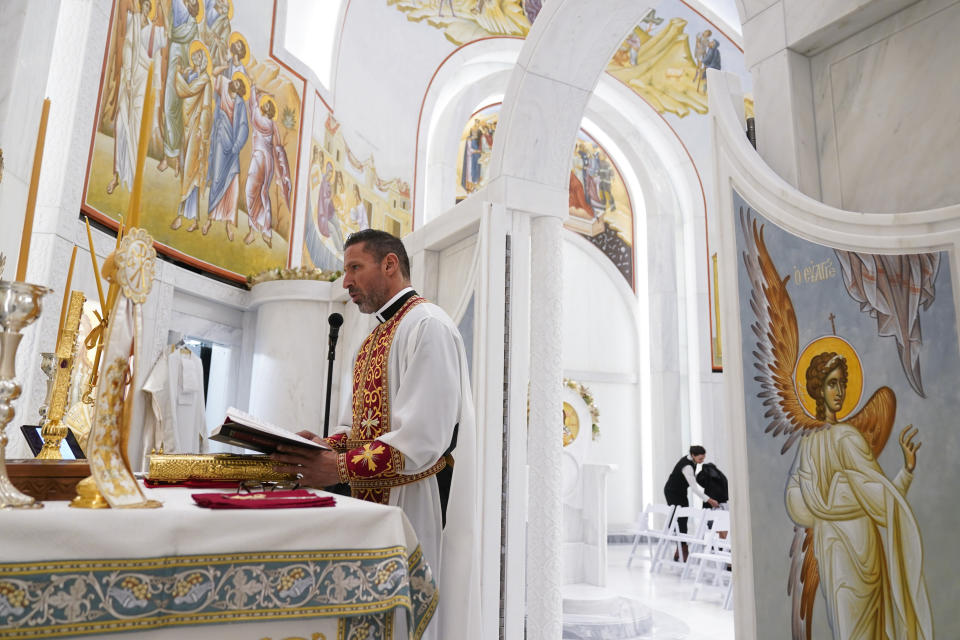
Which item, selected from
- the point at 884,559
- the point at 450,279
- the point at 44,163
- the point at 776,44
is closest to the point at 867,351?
the point at 884,559

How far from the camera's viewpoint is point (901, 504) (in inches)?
85.7

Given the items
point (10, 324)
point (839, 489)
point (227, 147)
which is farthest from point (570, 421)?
point (10, 324)

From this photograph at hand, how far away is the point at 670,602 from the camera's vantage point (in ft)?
25.4

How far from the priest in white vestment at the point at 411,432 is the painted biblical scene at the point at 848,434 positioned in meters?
1.08

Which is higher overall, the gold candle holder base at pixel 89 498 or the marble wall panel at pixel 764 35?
the marble wall panel at pixel 764 35

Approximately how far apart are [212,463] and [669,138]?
1475cm

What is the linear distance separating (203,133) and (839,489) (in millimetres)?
7445

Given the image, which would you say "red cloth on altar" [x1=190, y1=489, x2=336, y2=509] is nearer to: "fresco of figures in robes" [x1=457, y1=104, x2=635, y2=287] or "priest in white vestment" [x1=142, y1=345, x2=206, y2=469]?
"priest in white vestment" [x1=142, y1=345, x2=206, y2=469]

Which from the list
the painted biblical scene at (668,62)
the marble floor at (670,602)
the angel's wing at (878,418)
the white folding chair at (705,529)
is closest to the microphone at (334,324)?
the angel's wing at (878,418)

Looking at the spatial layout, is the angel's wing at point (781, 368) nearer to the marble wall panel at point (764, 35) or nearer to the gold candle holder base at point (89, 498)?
the marble wall panel at point (764, 35)

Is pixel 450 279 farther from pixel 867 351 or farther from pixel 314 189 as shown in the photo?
pixel 314 189

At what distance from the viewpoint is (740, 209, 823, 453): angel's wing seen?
252cm

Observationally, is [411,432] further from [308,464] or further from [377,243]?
[377,243]

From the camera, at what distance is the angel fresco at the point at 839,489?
2178 millimetres
